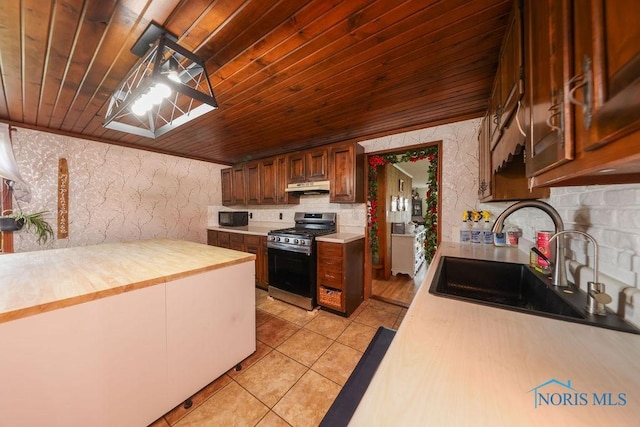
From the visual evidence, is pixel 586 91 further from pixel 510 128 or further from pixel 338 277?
pixel 338 277

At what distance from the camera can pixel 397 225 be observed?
13.3 feet

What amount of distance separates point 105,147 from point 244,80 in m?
2.70

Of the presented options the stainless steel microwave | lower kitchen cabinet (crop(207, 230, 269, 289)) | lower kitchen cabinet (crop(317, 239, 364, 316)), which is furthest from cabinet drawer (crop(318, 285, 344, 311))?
the stainless steel microwave

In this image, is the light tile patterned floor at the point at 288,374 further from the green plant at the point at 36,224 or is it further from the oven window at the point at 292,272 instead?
the green plant at the point at 36,224

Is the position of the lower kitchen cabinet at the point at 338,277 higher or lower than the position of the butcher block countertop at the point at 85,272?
lower

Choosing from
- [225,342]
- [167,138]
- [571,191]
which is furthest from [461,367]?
[167,138]

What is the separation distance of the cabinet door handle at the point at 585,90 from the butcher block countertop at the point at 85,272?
1.72 m

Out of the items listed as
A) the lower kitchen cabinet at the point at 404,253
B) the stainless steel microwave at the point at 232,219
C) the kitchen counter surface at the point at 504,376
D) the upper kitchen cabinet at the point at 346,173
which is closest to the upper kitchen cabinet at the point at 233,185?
the stainless steel microwave at the point at 232,219

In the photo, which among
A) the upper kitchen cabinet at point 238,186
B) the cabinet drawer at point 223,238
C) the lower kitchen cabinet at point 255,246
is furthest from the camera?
the upper kitchen cabinet at point 238,186

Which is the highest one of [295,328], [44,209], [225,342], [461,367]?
[44,209]

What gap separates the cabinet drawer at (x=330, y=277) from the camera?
2534mm

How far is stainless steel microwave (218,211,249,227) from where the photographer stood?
3.93m

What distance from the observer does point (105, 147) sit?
9.71 ft

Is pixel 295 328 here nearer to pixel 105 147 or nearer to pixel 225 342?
pixel 225 342
